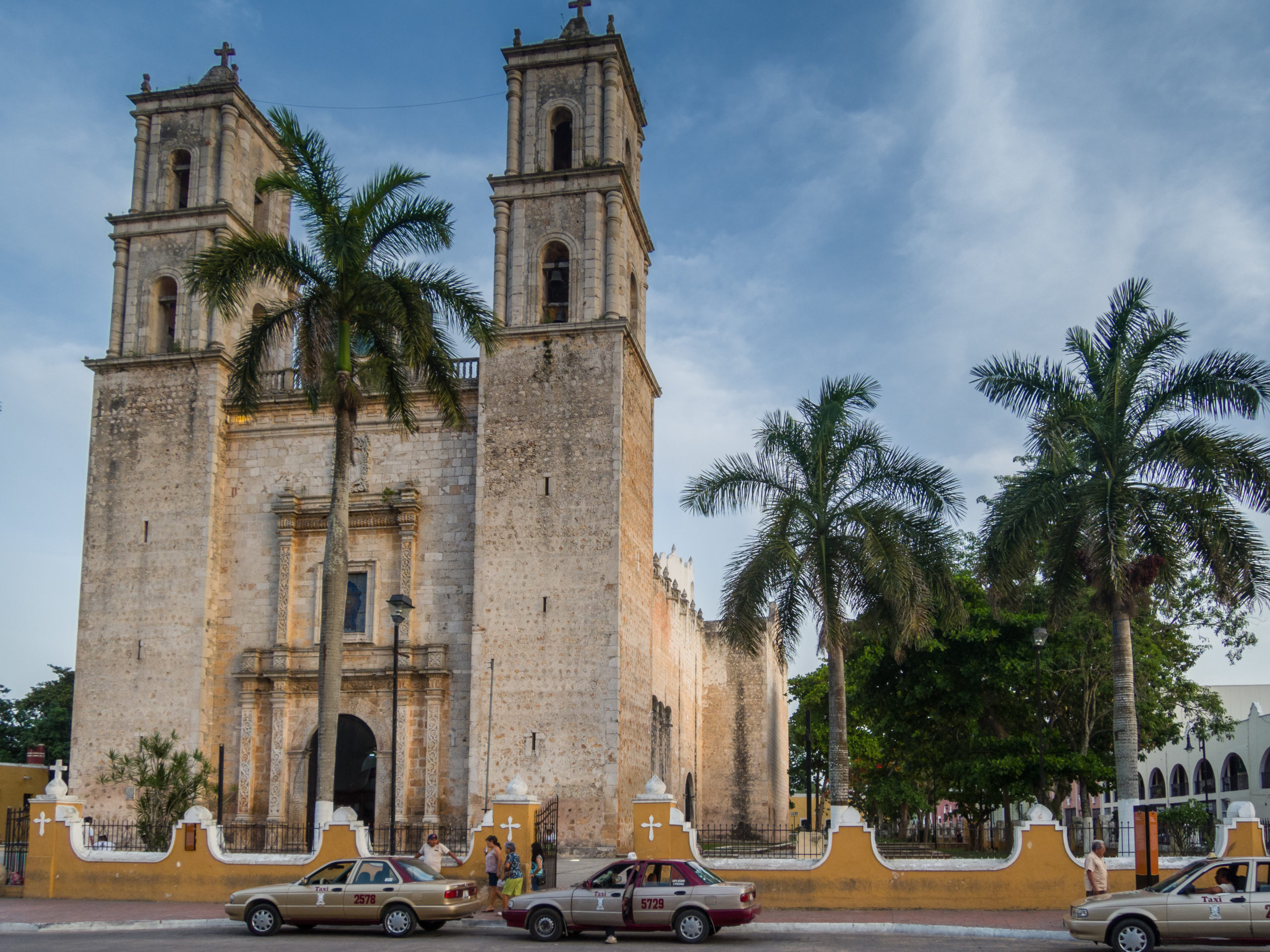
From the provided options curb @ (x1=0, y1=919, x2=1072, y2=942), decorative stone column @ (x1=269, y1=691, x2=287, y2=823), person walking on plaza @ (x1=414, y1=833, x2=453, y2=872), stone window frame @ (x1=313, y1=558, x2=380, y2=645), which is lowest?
curb @ (x1=0, y1=919, x2=1072, y2=942)

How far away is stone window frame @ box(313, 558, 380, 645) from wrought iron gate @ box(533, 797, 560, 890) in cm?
534

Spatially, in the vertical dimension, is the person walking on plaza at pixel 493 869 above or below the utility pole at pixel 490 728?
below

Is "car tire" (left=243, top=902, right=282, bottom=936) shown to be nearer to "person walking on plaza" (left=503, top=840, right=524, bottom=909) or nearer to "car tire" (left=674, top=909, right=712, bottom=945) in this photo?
"person walking on plaza" (left=503, top=840, right=524, bottom=909)

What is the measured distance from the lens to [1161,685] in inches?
1155

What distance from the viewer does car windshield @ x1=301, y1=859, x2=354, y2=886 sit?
14562 millimetres

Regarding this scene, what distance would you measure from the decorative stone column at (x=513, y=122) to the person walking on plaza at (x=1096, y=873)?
19.1 metres

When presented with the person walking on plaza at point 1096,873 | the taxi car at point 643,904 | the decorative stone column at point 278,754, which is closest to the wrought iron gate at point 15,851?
the decorative stone column at point 278,754

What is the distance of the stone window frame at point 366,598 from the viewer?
25609 millimetres

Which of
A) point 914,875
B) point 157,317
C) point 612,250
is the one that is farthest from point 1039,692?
point 157,317

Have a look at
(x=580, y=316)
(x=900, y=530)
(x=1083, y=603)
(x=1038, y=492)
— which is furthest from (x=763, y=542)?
(x=1083, y=603)

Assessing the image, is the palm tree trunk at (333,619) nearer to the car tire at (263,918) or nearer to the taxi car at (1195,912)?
the car tire at (263,918)

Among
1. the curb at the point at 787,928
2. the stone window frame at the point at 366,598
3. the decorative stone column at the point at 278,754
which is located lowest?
the curb at the point at 787,928

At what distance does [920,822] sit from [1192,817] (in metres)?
23.5

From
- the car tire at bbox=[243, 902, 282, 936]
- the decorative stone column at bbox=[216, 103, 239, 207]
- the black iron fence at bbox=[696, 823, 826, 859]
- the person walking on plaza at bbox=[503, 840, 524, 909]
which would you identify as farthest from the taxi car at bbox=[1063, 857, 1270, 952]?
the decorative stone column at bbox=[216, 103, 239, 207]
